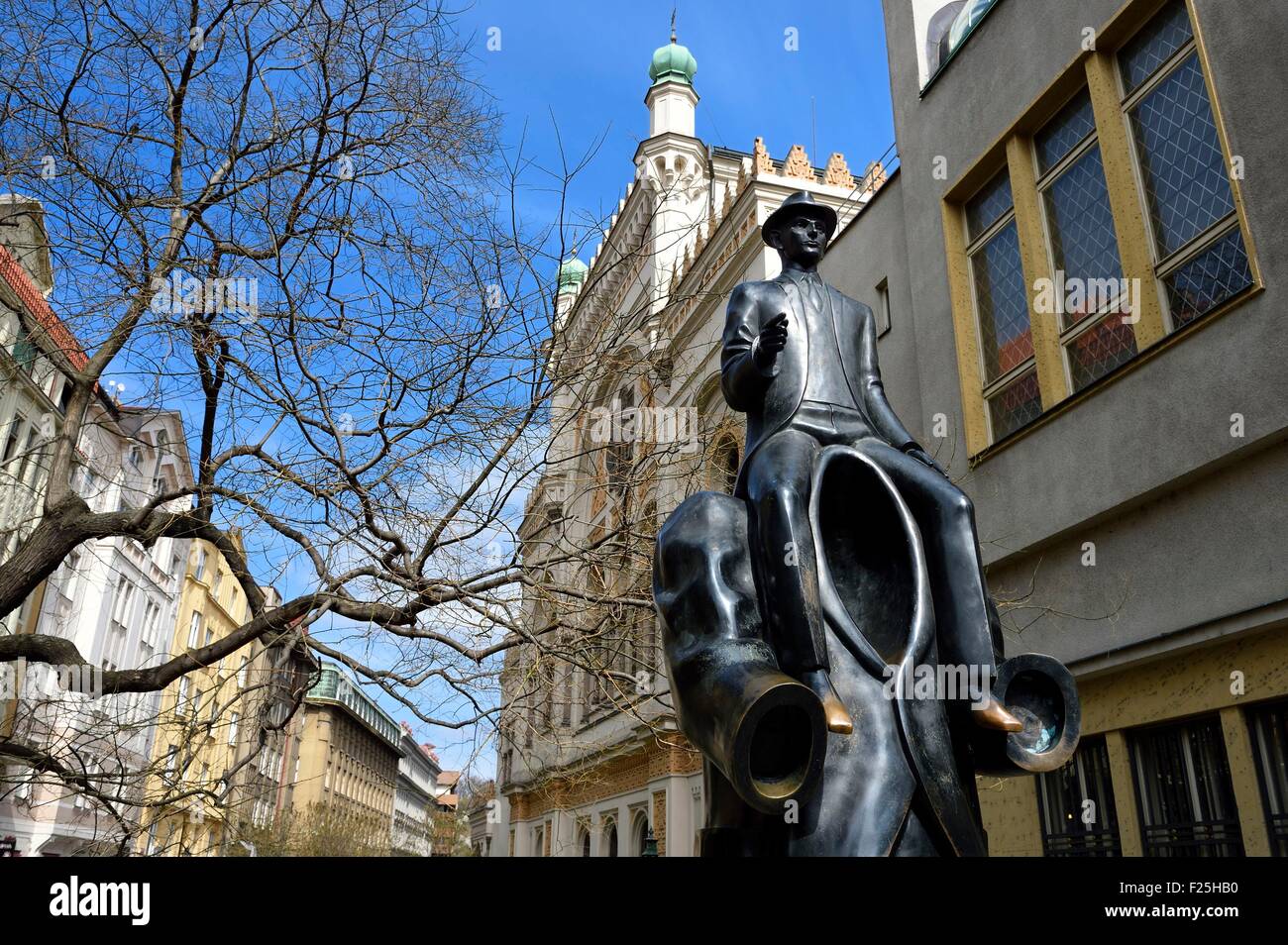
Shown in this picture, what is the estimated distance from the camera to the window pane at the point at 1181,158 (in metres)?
8.73

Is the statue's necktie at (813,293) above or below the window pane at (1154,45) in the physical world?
below

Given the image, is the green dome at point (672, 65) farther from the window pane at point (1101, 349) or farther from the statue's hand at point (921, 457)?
the statue's hand at point (921, 457)

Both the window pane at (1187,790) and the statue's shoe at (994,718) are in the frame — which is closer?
the statue's shoe at (994,718)

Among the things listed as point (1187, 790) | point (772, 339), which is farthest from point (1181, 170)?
point (772, 339)

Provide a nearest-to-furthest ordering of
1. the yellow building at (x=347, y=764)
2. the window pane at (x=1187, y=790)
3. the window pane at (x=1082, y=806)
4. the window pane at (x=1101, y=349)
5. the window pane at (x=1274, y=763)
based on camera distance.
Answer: the window pane at (x=1274, y=763) < the window pane at (x=1187, y=790) < the window pane at (x=1082, y=806) < the window pane at (x=1101, y=349) < the yellow building at (x=347, y=764)

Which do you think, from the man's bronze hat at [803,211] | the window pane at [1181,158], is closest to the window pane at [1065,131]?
the window pane at [1181,158]

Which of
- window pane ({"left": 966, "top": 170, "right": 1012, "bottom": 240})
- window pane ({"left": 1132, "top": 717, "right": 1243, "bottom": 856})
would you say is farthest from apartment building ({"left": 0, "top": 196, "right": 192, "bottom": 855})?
window pane ({"left": 966, "top": 170, "right": 1012, "bottom": 240})

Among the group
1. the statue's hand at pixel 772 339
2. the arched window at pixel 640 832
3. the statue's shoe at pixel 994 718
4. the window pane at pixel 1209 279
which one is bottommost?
the statue's shoe at pixel 994 718

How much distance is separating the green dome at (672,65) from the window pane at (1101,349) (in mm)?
24026

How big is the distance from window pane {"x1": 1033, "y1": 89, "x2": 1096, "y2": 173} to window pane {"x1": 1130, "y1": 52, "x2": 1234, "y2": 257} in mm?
824

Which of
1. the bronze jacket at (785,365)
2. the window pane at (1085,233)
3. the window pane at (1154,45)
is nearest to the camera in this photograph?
the bronze jacket at (785,365)

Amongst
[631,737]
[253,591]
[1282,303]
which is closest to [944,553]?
[1282,303]

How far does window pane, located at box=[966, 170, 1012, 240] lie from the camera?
38.9 feet

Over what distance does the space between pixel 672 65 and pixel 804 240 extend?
99.8 ft
